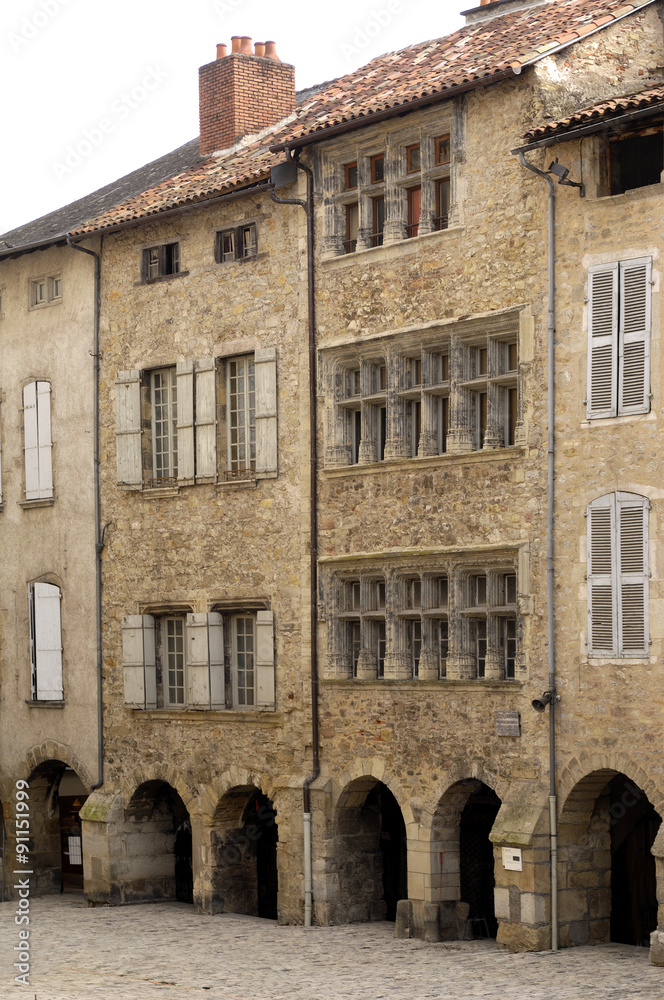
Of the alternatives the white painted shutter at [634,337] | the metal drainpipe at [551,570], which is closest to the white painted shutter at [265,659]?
the metal drainpipe at [551,570]

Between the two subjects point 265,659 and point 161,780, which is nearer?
point 265,659

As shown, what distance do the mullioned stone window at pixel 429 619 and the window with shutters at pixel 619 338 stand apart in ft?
7.18

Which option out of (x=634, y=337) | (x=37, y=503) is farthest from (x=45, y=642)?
(x=634, y=337)

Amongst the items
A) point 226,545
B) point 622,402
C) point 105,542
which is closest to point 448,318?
point 622,402

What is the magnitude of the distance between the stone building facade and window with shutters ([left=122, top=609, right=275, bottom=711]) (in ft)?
0.19

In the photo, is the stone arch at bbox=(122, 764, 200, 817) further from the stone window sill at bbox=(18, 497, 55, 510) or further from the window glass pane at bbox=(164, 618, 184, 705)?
the stone window sill at bbox=(18, 497, 55, 510)

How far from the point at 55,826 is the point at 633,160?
15.1 metres

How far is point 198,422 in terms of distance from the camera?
24.8 m

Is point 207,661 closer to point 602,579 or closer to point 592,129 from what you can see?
point 602,579

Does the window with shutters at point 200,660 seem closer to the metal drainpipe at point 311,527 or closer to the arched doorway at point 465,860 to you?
the metal drainpipe at point 311,527

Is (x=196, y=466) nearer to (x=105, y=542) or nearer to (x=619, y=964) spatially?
(x=105, y=542)

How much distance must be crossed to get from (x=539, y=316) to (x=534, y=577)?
3036 millimetres

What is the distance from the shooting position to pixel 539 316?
66.5 feet

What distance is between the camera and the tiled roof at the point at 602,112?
18.6 metres
